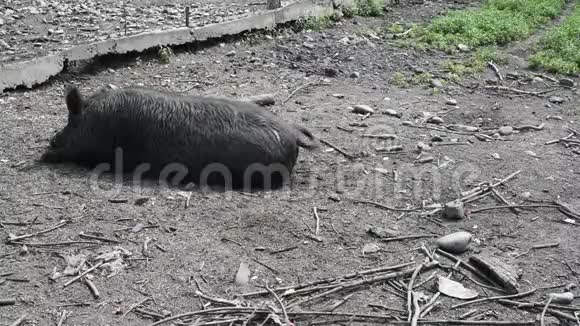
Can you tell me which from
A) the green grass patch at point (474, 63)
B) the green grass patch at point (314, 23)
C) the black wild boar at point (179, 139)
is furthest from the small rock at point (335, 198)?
the green grass patch at point (314, 23)

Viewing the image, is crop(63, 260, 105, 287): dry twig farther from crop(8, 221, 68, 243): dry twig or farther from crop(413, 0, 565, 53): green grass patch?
crop(413, 0, 565, 53): green grass patch

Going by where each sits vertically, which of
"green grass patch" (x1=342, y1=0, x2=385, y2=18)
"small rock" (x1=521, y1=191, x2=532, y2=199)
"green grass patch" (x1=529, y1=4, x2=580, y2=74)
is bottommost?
"small rock" (x1=521, y1=191, x2=532, y2=199)

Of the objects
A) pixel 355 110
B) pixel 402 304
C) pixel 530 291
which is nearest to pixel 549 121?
pixel 355 110

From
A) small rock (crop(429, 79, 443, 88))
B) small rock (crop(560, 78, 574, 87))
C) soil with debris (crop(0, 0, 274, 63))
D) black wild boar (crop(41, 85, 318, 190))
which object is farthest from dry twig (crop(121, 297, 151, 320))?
small rock (crop(560, 78, 574, 87))

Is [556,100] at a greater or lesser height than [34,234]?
greater

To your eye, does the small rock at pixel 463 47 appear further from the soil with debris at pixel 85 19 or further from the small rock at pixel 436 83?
the soil with debris at pixel 85 19

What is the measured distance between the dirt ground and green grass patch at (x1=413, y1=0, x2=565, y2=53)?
2327mm

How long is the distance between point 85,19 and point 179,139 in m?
4.16

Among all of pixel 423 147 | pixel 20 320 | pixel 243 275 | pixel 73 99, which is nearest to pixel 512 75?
pixel 423 147

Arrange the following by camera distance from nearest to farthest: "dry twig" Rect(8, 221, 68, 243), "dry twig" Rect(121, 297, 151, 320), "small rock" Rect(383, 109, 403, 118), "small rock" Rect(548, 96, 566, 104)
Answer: "dry twig" Rect(121, 297, 151, 320), "dry twig" Rect(8, 221, 68, 243), "small rock" Rect(383, 109, 403, 118), "small rock" Rect(548, 96, 566, 104)

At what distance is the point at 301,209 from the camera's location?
496cm

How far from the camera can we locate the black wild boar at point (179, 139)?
5.31 metres

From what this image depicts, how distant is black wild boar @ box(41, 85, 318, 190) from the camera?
17.4 ft

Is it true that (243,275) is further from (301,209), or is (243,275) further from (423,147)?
(423,147)
